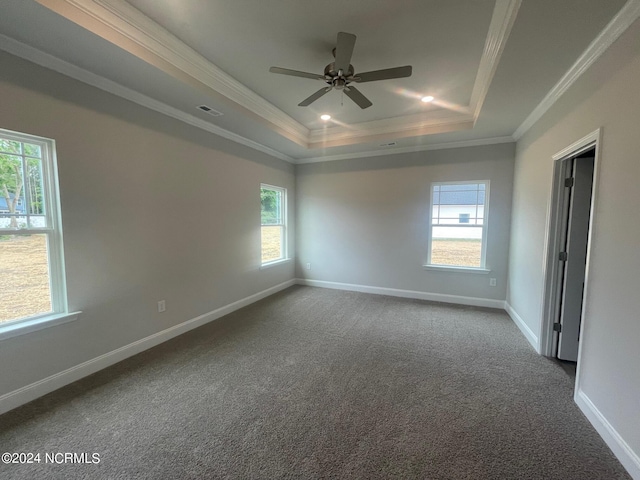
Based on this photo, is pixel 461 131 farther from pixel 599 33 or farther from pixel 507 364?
pixel 507 364

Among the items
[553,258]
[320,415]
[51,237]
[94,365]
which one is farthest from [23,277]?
[553,258]

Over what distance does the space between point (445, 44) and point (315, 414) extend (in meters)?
3.16

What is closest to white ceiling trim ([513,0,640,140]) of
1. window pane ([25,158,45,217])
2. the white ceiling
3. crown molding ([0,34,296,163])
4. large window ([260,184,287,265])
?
the white ceiling

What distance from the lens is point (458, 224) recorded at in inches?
170

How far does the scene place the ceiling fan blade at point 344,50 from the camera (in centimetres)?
177

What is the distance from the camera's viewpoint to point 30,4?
154 centimetres

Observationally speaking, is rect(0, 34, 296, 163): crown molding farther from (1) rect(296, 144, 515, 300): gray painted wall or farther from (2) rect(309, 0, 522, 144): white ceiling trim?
(1) rect(296, 144, 515, 300): gray painted wall

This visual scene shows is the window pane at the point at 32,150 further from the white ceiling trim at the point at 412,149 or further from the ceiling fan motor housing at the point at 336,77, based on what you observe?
the white ceiling trim at the point at 412,149

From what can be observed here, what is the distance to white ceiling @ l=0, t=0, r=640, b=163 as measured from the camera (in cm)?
172

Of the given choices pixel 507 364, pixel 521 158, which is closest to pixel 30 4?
pixel 507 364

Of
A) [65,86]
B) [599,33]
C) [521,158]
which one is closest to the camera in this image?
[599,33]

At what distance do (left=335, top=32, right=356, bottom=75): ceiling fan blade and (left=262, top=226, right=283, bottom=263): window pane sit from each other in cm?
313

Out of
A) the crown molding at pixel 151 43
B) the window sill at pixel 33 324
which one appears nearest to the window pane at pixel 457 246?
the crown molding at pixel 151 43

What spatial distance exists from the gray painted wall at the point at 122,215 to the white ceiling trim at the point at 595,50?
379 cm
